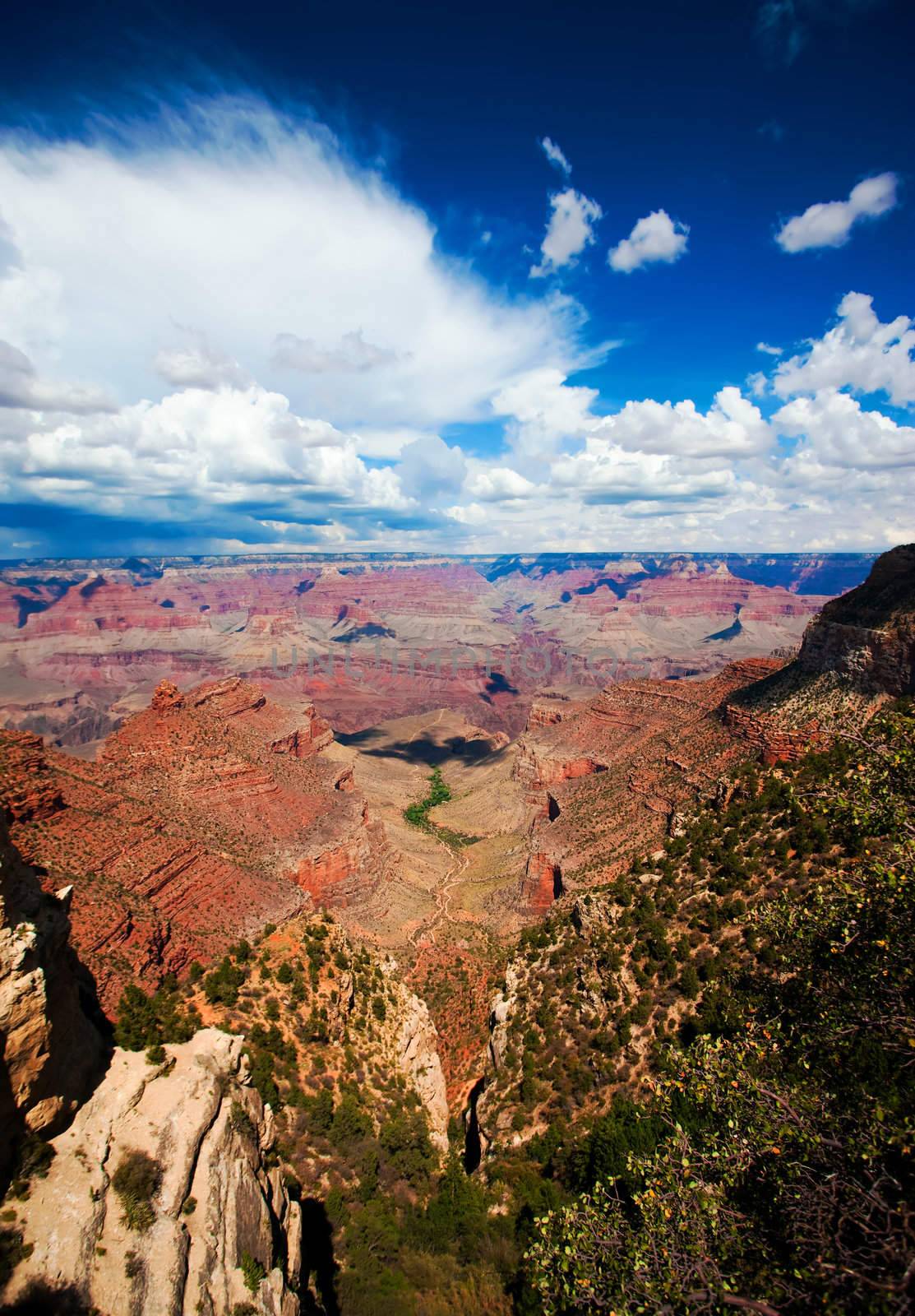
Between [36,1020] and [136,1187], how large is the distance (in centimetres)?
510

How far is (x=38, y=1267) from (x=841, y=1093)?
16591 mm

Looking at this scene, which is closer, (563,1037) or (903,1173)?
(903,1173)

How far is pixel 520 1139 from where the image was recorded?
2616 cm

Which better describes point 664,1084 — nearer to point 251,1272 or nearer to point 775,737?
point 251,1272

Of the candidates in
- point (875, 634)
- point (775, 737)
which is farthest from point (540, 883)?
point (875, 634)

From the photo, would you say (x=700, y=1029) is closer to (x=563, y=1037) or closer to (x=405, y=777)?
(x=563, y=1037)

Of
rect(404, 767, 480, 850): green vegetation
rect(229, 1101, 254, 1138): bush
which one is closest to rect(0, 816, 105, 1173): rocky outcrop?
rect(229, 1101, 254, 1138): bush

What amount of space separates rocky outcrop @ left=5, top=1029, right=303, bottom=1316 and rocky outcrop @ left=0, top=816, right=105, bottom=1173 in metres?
0.99

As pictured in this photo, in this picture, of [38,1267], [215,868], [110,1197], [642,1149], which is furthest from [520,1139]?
[215,868]

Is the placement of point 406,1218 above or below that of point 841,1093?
below

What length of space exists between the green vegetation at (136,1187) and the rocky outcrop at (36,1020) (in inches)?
78.7

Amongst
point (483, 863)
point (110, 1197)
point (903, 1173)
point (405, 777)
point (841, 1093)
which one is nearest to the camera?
point (903, 1173)

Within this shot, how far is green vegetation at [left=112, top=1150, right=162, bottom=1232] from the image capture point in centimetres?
1437

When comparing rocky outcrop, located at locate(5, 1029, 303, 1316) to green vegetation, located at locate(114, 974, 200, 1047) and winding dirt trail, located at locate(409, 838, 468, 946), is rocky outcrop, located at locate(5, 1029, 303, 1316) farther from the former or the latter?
winding dirt trail, located at locate(409, 838, 468, 946)
